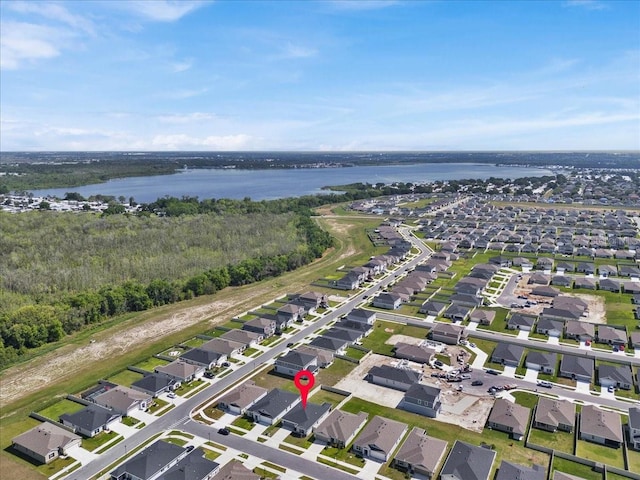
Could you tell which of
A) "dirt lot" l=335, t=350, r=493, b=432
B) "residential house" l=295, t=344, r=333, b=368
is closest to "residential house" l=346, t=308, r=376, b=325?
"residential house" l=295, t=344, r=333, b=368

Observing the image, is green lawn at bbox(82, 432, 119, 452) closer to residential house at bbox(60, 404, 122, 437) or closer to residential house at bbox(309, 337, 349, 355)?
residential house at bbox(60, 404, 122, 437)

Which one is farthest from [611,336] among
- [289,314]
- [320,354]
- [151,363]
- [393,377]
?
[151,363]

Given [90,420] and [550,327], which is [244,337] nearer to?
[90,420]

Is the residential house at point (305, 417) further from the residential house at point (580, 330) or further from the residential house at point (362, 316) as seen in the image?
the residential house at point (580, 330)

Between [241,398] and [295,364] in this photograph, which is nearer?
[241,398]

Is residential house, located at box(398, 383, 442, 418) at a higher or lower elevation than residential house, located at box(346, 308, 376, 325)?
lower

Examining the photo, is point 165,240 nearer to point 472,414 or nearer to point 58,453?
point 58,453
